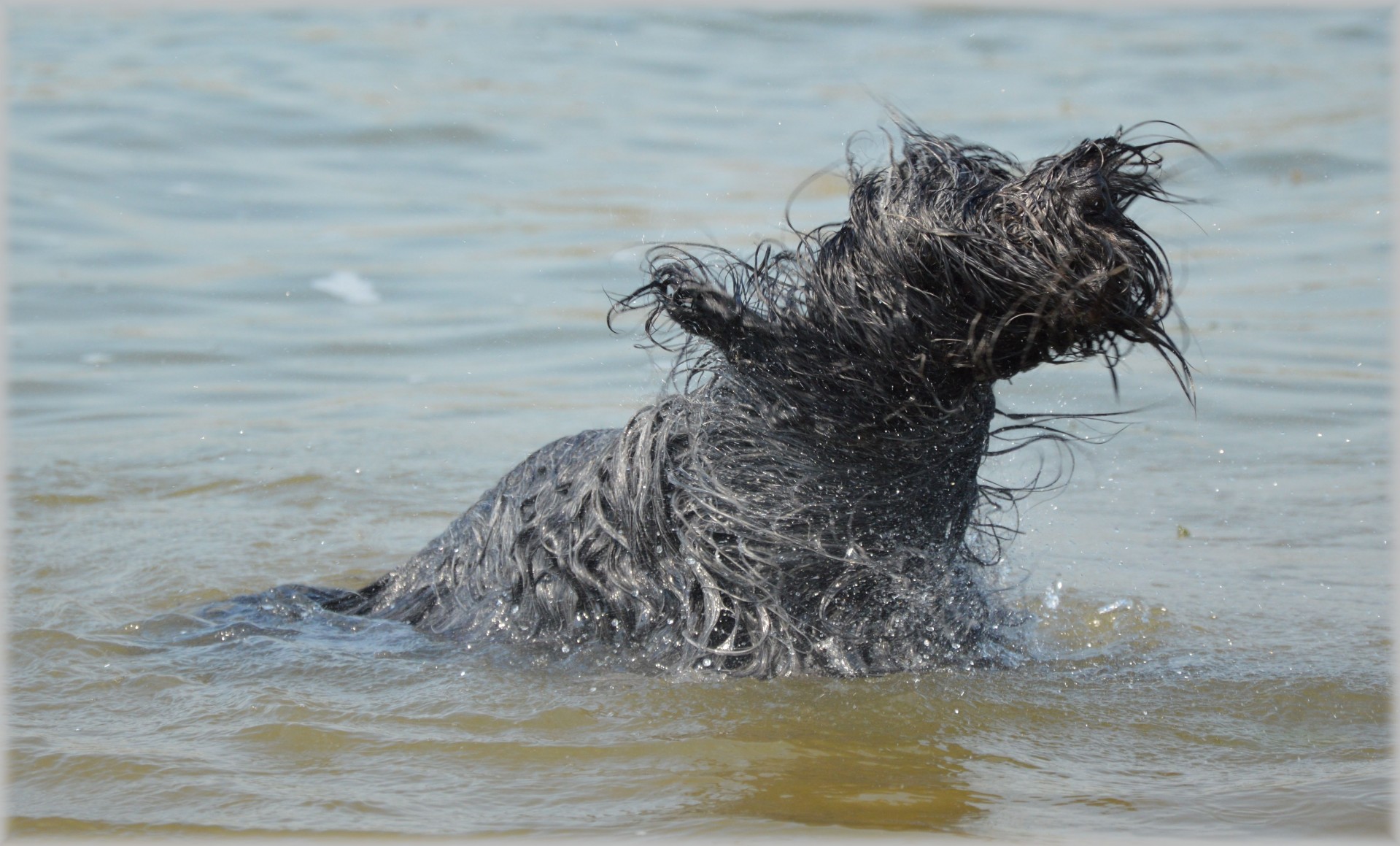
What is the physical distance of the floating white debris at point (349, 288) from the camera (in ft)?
32.5

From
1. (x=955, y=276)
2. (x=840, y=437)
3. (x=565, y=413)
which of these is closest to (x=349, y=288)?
(x=565, y=413)

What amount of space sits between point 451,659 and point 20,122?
38.7 feet

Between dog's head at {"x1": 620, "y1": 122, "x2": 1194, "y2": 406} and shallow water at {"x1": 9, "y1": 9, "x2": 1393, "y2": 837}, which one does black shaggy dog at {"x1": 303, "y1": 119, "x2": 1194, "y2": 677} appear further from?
shallow water at {"x1": 9, "y1": 9, "x2": 1393, "y2": 837}

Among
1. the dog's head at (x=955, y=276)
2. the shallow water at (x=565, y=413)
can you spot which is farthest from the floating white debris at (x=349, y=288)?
the dog's head at (x=955, y=276)

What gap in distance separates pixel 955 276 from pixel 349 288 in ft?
25.9

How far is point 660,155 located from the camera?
13195mm

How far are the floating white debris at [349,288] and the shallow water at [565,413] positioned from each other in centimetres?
7

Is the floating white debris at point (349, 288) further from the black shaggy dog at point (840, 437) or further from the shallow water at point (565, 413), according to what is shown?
the black shaggy dog at point (840, 437)

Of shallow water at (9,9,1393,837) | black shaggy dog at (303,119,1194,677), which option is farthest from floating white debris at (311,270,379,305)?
black shaggy dog at (303,119,1194,677)

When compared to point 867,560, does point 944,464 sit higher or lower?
higher

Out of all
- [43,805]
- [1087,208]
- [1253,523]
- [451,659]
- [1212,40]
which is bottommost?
[43,805]

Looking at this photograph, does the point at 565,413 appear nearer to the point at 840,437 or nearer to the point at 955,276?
the point at 840,437

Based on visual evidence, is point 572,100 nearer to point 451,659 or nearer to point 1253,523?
point 1253,523

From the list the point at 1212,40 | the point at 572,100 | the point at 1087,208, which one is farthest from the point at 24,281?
the point at 1212,40
